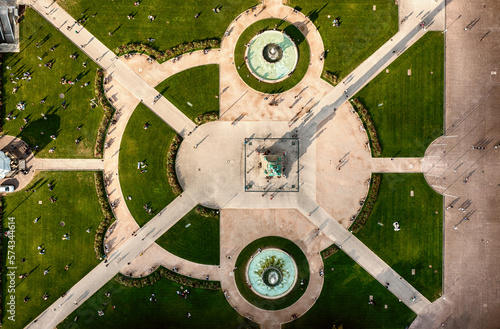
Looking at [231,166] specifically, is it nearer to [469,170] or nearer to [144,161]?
[144,161]

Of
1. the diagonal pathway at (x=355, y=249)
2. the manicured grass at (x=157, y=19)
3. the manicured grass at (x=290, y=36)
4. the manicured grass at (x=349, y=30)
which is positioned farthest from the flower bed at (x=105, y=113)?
the manicured grass at (x=349, y=30)

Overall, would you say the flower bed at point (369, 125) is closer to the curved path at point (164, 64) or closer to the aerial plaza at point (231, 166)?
the aerial plaza at point (231, 166)

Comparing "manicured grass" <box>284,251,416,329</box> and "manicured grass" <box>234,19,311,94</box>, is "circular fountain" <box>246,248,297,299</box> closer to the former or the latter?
"manicured grass" <box>284,251,416,329</box>

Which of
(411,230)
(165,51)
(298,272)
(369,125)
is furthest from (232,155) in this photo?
(411,230)

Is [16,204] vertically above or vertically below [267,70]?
above

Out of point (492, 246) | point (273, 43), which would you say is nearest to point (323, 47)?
point (273, 43)

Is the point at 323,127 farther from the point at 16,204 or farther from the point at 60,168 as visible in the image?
the point at 16,204
